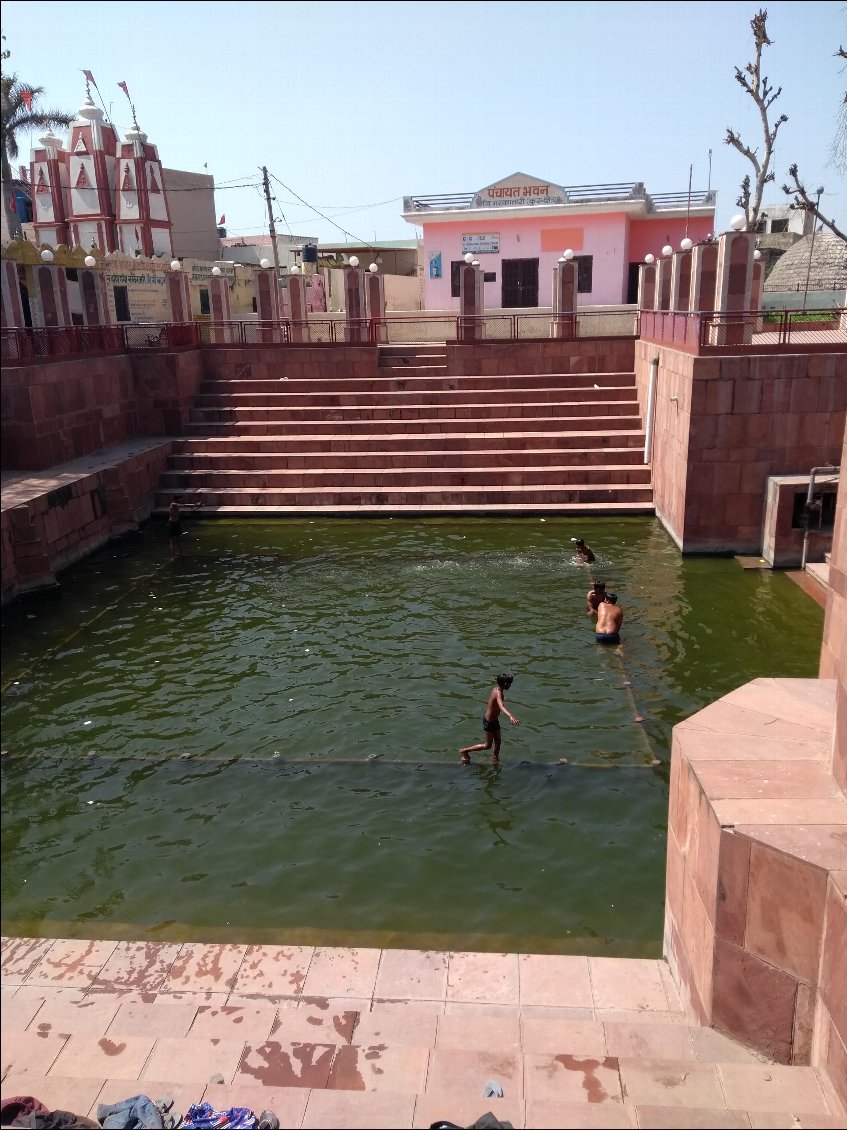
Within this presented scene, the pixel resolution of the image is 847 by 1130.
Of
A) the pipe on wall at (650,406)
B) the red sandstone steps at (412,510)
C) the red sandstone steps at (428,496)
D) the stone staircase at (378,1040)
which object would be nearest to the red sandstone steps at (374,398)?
the pipe on wall at (650,406)

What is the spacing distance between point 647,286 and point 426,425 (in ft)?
25.9

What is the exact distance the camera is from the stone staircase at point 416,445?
1809 centimetres

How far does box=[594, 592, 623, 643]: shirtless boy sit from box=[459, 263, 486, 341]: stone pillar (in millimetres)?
12860

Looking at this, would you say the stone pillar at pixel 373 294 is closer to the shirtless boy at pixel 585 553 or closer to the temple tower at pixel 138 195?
the shirtless boy at pixel 585 553

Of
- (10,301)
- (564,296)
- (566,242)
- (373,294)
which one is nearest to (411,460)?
(564,296)

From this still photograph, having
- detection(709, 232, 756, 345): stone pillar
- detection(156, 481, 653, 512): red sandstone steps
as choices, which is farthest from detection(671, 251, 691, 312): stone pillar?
detection(156, 481, 653, 512): red sandstone steps

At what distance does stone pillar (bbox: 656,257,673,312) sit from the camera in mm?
20981

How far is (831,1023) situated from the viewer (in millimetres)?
4352

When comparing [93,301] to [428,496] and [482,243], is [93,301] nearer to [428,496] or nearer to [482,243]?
[428,496]

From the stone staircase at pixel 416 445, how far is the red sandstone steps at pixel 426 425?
3 cm

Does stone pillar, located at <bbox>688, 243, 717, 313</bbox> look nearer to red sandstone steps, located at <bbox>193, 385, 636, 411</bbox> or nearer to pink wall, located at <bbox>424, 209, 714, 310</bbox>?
red sandstone steps, located at <bbox>193, 385, 636, 411</bbox>

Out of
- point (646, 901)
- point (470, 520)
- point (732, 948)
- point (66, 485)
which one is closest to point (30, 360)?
point (66, 485)

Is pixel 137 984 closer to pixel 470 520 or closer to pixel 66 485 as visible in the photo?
A: pixel 66 485

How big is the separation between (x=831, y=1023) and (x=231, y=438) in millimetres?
18191
